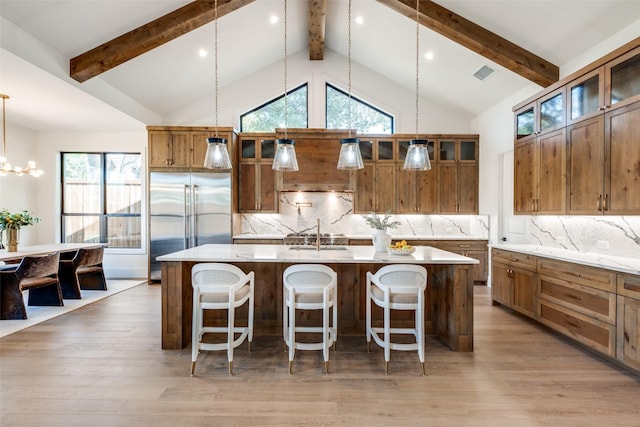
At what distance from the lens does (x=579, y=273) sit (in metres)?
3.02

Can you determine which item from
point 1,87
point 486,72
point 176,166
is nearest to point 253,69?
point 176,166

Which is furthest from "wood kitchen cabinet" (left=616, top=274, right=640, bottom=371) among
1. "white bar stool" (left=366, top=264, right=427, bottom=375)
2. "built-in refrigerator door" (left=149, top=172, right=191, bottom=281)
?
"built-in refrigerator door" (left=149, top=172, right=191, bottom=281)

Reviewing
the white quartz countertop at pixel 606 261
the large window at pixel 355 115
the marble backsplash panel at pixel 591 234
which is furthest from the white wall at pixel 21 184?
the marble backsplash panel at pixel 591 234

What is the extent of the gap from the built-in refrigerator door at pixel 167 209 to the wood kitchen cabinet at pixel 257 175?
963 millimetres

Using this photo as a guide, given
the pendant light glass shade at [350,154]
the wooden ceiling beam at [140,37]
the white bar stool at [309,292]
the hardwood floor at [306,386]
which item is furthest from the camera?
the wooden ceiling beam at [140,37]

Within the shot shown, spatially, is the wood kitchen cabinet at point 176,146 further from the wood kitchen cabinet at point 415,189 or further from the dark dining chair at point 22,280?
the wood kitchen cabinet at point 415,189

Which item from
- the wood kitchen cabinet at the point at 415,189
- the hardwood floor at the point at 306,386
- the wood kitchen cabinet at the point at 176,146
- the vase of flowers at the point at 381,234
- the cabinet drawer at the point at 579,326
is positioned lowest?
the hardwood floor at the point at 306,386

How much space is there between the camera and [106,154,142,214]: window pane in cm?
640

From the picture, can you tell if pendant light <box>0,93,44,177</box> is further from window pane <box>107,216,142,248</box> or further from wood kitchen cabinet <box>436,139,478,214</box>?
wood kitchen cabinet <box>436,139,478,214</box>

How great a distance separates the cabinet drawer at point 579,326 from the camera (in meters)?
2.71

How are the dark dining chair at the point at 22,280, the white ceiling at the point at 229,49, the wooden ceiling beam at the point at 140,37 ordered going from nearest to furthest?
the white ceiling at the point at 229,49 → the dark dining chair at the point at 22,280 → the wooden ceiling beam at the point at 140,37

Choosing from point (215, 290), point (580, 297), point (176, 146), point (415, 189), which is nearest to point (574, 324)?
point (580, 297)

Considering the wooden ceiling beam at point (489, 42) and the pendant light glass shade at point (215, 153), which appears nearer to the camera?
the pendant light glass shade at point (215, 153)

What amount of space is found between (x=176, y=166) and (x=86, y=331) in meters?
3.04
